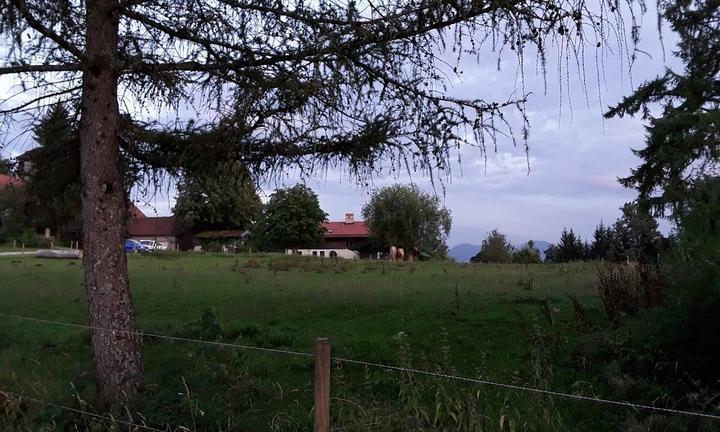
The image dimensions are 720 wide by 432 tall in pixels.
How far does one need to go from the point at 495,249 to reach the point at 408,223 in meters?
9.74

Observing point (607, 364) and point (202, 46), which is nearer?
point (202, 46)

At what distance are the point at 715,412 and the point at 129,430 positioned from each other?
14.8 ft

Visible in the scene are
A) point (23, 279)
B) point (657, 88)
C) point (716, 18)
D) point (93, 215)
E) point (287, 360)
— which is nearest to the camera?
point (93, 215)

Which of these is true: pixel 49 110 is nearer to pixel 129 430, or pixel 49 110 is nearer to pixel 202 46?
pixel 202 46

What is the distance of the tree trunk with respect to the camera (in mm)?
6012

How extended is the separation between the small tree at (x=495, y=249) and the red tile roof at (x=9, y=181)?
57.7 meters

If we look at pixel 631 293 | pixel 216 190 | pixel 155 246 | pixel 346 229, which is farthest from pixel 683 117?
pixel 346 229

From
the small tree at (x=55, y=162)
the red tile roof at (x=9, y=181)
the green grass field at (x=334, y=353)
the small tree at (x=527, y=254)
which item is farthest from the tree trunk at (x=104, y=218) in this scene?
the small tree at (x=527, y=254)

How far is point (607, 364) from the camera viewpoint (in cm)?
709

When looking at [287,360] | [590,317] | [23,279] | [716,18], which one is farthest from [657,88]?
[23,279]

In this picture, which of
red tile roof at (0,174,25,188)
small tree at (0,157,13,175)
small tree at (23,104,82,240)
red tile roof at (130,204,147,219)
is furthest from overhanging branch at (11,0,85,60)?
red tile roof at (0,174,25,188)

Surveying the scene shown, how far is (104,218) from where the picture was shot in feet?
19.7

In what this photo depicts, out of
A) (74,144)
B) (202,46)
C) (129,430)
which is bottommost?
(129,430)

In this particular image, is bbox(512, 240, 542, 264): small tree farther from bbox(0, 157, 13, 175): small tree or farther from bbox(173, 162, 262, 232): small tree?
bbox(0, 157, 13, 175): small tree
